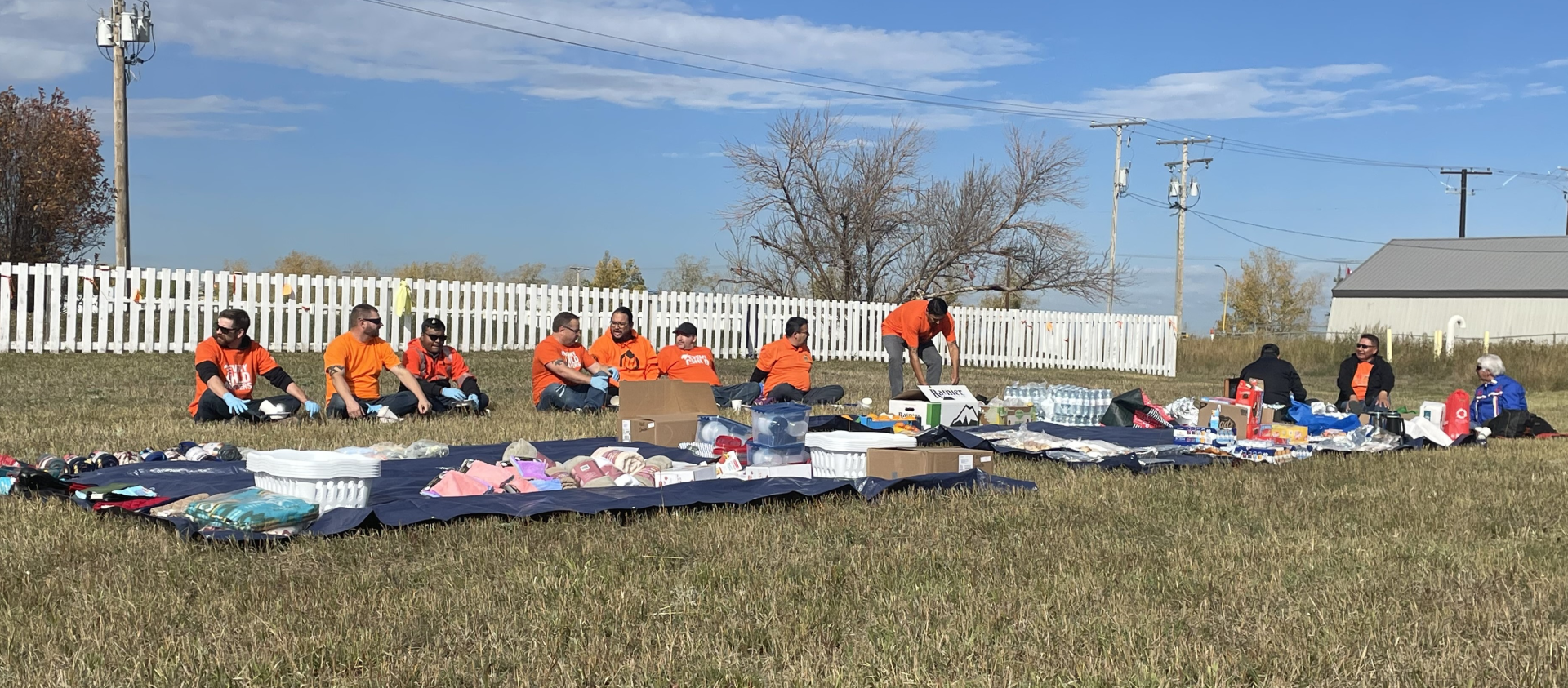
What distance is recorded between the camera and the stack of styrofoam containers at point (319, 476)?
590cm

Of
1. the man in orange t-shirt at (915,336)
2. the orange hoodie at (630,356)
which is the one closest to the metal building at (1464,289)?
the man in orange t-shirt at (915,336)

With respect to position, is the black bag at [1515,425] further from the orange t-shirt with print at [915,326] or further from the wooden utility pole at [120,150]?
the wooden utility pole at [120,150]

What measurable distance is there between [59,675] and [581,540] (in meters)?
2.34

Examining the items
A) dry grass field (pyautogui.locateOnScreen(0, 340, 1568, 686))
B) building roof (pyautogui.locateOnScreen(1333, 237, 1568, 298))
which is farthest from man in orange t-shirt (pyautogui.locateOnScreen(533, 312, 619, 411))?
building roof (pyautogui.locateOnScreen(1333, 237, 1568, 298))

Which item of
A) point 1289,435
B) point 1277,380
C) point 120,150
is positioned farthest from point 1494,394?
point 120,150

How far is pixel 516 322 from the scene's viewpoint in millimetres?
24578

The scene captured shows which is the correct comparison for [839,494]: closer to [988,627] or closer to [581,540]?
[581,540]

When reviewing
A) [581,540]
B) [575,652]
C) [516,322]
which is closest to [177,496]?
[581,540]

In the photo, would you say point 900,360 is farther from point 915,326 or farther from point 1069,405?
point 1069,405

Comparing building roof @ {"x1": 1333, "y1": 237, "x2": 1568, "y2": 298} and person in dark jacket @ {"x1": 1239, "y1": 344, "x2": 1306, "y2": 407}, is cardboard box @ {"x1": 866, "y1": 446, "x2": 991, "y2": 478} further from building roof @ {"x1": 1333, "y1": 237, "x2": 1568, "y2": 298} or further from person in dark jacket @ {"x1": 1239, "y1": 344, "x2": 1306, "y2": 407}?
building roof @ {"x1": 1333, "y1": 237, "x2": 1568, "y2": 298}

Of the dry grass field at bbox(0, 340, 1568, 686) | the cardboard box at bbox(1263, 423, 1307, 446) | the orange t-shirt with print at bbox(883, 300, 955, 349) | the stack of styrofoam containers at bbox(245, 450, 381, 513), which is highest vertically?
the orange t-shirt with print at bbox(883, 300, 955, 349)

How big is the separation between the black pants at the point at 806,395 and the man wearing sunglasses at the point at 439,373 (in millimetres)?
3207

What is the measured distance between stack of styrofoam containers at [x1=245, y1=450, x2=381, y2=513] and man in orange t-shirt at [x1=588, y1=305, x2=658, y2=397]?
7023mm

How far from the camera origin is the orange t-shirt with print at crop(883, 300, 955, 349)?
47.4ft
